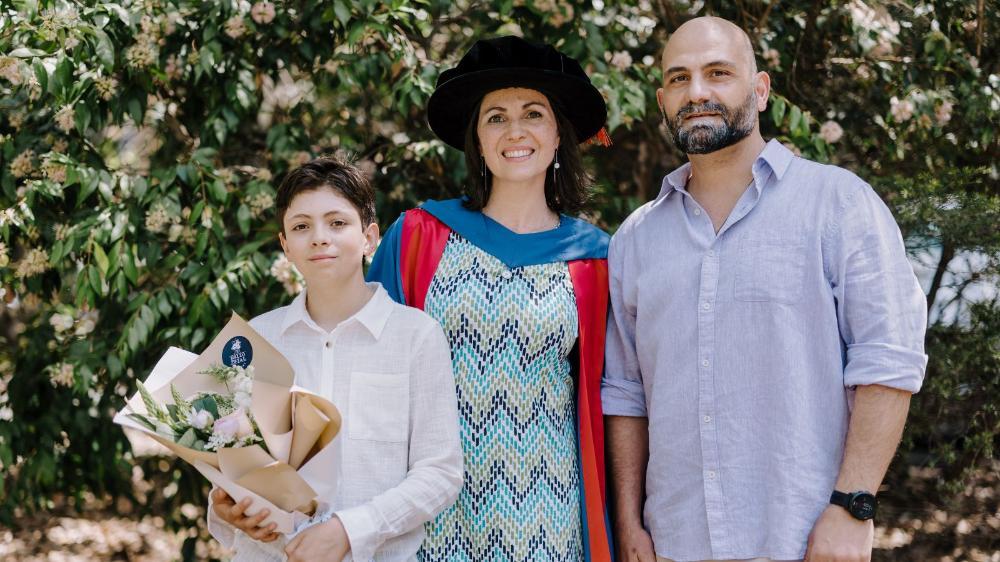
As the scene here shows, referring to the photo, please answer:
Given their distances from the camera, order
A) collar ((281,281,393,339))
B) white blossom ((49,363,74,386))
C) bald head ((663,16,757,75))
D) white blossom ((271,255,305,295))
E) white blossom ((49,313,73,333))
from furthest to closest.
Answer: white blossom ((49,313,73,333))
white blossom ((49,363,74,386))
white blossom ((271,255,305,295))
bald head ((663,16,757,75))
collar ((281,281,393,339))

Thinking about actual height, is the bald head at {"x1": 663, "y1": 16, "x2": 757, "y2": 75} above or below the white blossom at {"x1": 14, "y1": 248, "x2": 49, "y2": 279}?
above

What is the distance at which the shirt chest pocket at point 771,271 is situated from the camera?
87.4 inches

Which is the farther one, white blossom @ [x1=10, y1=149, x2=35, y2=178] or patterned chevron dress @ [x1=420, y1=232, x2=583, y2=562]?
white blossom @ [x1=10, y1=149, x2=35, y2=178]

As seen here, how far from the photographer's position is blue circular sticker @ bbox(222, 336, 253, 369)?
2.07 meters

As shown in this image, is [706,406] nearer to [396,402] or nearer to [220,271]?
[396,402]

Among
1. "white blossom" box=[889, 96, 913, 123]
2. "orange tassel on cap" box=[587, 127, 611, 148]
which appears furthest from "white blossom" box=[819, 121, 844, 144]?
"orange tassel on cap" box=[587, 127, 611, 148]

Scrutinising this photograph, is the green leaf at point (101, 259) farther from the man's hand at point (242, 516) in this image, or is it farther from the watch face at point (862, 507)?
the watch face at point (862, 507)

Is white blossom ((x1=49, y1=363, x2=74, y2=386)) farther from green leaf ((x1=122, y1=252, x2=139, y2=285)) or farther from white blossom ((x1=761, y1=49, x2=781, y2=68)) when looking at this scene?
white blossom ((x1=761, y1=49, x2=781, y2=68))

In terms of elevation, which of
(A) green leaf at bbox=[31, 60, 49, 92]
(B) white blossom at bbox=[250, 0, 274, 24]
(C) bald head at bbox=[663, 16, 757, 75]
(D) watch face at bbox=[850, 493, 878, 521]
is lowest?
(D) watch face at bbox=[850, 493, 878, 521]

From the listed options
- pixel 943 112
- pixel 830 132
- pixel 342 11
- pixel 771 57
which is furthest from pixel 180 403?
pixel 943 112

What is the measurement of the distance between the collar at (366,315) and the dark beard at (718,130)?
0.82 m

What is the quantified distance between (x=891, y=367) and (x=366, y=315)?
1168mm

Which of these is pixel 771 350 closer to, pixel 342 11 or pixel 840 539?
pixel 840 539

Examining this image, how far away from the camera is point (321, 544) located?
205 cm
